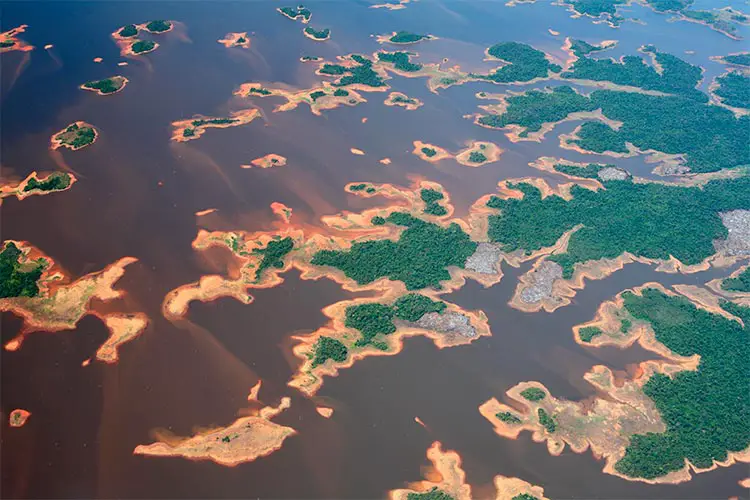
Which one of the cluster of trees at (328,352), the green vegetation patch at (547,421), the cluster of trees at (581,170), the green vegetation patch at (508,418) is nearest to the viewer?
the green vegetation patch at (547,421)

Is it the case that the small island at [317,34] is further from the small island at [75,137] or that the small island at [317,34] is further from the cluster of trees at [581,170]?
the cluster of trees at [581,170]

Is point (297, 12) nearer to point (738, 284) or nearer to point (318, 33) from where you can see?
point (318, 33)

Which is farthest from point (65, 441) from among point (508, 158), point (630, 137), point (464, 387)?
point (630, 137)

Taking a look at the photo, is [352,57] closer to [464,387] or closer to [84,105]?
[84,105]

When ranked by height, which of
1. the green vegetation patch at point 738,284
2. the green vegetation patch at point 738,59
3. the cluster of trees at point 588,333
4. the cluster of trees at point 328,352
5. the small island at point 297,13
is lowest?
the cluster of trees at point 328,352

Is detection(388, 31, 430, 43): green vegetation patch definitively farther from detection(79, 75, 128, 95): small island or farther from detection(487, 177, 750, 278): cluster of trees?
detection(79, 75, 128, 95): small island

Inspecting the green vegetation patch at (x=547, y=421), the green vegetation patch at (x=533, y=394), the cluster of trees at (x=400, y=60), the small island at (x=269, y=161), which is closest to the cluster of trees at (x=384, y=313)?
the green vegetation patch at (x=533, y=394)
